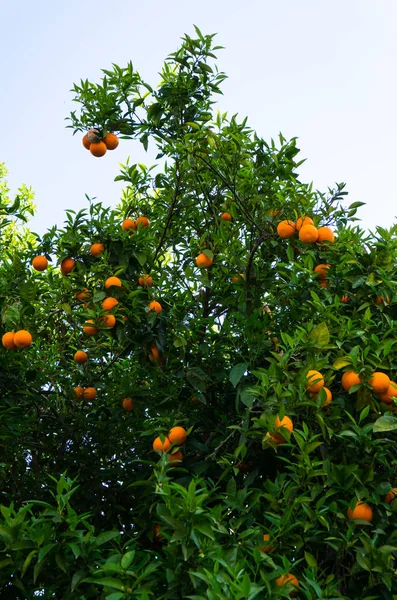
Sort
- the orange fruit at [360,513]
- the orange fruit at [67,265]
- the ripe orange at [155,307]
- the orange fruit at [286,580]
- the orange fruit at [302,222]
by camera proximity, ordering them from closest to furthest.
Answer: the orange fruit at [286,580]
the orange fruit at [360,513]
the ripe orange at [155,307]
the orange fruit at [302,222]
the orange fruit at [67,265]

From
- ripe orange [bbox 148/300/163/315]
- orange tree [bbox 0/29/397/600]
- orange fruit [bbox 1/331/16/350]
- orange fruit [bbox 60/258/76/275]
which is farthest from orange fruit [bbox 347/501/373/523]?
orange fruit [bbox 60/258/76/275]

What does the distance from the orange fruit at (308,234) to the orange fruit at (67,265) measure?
1.31 metres

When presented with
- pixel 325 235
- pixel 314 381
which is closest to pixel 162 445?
pixel 314 381

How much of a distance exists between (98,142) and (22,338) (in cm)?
157

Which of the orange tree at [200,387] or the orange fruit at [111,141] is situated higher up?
the orange fruit at [111,141]

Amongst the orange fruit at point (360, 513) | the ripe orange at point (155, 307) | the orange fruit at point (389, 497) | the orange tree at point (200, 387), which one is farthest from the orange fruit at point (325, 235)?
the orange fruit at point (360, 513)

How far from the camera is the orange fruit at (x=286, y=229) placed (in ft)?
13.5

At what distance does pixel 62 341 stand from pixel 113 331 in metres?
1.31

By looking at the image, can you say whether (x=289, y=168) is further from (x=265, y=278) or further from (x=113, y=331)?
(x=113, y=331)

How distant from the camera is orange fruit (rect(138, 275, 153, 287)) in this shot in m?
4.13

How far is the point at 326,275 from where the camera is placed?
4.03m

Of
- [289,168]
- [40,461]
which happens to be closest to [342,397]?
[289,168]

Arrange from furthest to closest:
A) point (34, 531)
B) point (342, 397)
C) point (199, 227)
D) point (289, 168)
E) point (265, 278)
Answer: point (199, 227) → point (289, 168) → point (265, 278) → point (342, 397) → point (34, 531)

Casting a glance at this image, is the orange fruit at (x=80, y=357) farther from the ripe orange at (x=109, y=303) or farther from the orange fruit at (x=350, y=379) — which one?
the orange fruit at (x=350, y=379)
